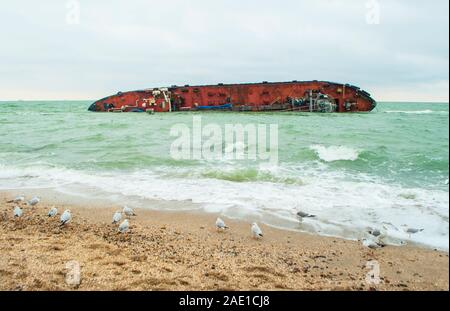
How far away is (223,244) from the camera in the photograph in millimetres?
4570

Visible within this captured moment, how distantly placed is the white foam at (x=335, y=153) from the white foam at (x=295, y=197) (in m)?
1.90

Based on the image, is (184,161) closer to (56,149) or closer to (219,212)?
(219,212)

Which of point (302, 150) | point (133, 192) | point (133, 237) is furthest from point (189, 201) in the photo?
point (302, 150)

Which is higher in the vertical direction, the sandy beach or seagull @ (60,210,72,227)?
seagull @ (60,210,72,227)

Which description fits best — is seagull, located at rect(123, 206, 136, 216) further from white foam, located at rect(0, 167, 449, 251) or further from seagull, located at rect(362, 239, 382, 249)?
seagull, located at rect(362, 239, 382, 249)

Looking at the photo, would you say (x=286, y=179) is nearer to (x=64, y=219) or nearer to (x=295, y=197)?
(x=295, y=197)

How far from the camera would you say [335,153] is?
11.3 m

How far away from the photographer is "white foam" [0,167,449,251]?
17.3 feet

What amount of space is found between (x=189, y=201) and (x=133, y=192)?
4.81 feet
